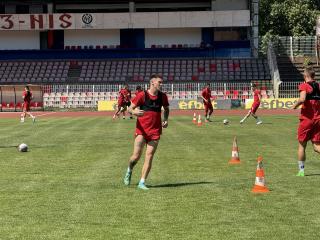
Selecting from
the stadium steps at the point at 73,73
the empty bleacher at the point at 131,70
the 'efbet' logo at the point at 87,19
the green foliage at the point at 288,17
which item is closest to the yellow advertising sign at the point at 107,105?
the empty bleacher at the point at 131,70

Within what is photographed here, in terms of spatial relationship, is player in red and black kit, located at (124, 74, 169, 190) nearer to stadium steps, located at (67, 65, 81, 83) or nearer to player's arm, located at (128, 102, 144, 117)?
player's arm, located at (128, 102, 144, 117)

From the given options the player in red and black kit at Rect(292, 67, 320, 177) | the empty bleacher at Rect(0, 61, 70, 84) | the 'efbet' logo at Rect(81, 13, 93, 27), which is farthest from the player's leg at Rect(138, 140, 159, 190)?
the 'efbet' logo at Rect(81, 13, 93, 27)

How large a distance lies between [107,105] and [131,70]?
428 inches

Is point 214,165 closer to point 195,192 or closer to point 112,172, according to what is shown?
point 112,172

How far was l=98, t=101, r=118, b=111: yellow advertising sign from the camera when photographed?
185 feet

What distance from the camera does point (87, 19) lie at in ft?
232

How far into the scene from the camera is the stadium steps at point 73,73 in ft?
Result: 218

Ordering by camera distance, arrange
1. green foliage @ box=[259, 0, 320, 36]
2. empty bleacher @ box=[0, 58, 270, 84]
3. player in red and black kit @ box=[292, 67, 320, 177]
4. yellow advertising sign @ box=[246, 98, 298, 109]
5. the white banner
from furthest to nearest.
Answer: green foliage @ box=[259, 0, 320, 36], the white banner, empty bleacher @ box=[0, 58, 270, 84], yellow advertising sign @ box=[246, 98, 298, 109], player in red and black kit @ box=[292, 67, 320, 177]

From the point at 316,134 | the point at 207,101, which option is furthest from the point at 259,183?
the point at 207,101

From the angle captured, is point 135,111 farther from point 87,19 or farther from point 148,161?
point 87,19

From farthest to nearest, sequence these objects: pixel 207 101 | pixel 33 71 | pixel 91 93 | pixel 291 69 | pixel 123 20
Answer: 1. pixel 123 20
2. pixel 33 71
3. pixel 291 69
4. pixel 91 93
5. pixel 207 101

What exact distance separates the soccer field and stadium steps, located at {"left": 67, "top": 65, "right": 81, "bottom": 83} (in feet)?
149

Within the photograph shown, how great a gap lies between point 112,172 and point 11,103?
43.7 m

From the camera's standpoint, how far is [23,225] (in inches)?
362
